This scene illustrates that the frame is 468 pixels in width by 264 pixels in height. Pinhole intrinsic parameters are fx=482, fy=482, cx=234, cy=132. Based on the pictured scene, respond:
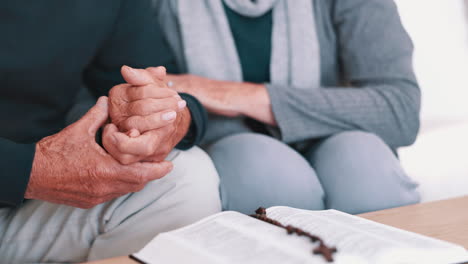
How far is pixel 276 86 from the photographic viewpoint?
1.10m

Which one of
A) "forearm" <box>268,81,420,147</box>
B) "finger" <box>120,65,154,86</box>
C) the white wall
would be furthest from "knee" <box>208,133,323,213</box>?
the white wall

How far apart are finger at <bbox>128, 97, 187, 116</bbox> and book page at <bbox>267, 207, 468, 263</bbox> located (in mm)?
277

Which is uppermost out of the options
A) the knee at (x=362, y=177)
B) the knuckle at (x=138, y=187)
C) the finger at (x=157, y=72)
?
the finger at (x=157, y=72)

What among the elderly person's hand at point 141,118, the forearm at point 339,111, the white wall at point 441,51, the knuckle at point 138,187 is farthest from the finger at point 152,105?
the white wall at point 441,51

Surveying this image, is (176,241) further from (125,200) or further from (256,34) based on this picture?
(256,34)

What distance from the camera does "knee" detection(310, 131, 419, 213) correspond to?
2.95 ft

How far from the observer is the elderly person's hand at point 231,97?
108cm

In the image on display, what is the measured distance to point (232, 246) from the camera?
0.49 meters

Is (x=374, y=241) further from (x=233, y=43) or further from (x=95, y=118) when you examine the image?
(x=233, y=43)

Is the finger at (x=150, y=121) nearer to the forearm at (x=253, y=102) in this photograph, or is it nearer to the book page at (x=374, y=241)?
the book page at (x=374, y=241)

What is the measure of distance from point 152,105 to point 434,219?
1.44 feet

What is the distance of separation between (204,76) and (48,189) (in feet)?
1.90

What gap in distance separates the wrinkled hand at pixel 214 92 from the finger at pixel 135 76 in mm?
299

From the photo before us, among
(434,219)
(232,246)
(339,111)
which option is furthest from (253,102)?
(232,246)
